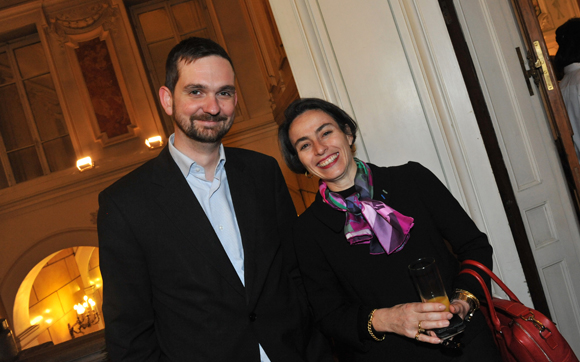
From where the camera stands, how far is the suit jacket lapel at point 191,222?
58.4 inches

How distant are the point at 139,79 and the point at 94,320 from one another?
667cm

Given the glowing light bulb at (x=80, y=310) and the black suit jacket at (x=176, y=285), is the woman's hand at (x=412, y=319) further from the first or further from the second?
the glowing light bulb at (x=80, y=310)

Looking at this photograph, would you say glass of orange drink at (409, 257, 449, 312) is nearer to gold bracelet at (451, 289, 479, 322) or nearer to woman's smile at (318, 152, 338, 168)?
gold bracelet at (451, 289, 479, 322)

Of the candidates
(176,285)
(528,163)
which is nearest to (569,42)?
(528,163)

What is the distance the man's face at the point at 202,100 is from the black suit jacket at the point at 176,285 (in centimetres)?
18

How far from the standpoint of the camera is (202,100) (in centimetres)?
154

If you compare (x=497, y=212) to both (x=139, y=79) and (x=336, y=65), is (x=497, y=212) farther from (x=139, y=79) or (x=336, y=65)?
(x=139, y=79)

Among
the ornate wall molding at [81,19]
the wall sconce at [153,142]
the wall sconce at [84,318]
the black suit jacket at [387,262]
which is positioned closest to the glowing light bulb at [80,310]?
the wall sconce at [84,318]

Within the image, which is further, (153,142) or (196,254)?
(153,142)

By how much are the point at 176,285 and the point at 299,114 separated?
0.84 m

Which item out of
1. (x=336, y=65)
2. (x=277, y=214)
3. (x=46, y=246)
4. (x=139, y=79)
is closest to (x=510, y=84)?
(x=336, y=65)

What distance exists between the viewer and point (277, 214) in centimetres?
178

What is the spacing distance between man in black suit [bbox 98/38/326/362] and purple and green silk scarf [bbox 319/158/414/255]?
0.34 m

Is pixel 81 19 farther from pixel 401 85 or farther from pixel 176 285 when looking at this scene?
pixel 176 285
